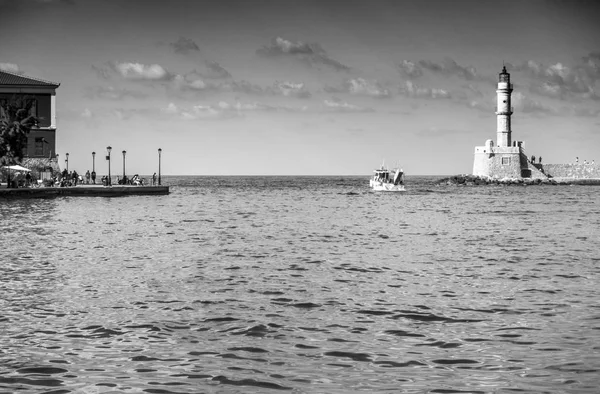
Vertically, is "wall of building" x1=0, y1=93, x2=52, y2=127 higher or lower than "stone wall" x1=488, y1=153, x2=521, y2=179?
higher

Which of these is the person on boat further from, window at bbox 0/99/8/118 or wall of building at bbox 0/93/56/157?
window at bbox 0/99/8/118

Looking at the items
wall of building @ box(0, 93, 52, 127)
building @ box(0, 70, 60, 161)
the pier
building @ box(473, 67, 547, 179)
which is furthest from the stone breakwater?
wall of building @ box(0, 93, 52, 127)

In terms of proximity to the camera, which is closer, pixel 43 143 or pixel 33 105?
pixel 33 105

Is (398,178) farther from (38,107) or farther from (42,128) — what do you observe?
(38,107)

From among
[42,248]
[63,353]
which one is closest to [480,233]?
[42,248]

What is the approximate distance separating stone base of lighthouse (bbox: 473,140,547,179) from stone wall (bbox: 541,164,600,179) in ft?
50.4

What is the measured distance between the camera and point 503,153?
142 metres

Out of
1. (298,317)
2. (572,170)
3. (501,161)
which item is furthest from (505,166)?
(298,317)

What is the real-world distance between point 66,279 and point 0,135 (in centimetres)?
6081

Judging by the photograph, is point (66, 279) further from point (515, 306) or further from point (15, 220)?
point (15, 220)

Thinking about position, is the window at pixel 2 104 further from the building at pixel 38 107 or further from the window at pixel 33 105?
the window at pixel 33 105

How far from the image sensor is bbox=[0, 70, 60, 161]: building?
85.6 m

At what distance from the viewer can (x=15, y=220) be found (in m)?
44.2

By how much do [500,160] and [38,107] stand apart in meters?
90.3
